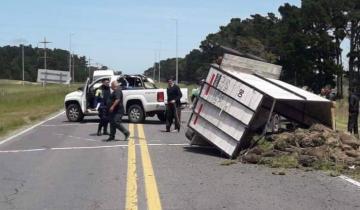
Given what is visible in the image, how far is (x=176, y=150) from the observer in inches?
623

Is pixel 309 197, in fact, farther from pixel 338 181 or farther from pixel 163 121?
pixel 163 121

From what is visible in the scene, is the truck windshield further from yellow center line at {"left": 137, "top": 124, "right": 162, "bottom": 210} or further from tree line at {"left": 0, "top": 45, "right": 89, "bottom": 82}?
tree line at {"left": 0, "top": 45, "right": 89, "bottom": 82}

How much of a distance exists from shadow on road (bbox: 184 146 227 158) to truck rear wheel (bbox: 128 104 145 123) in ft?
30.3

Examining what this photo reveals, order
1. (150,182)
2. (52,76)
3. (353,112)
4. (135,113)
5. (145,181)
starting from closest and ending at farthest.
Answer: (150,182) < (145,181) < (353,112) < (135,113) < (52,76)

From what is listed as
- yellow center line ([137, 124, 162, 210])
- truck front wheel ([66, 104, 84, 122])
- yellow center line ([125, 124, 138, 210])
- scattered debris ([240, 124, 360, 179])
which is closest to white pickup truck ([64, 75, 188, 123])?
truck front wheel ([66, 104, 84, 122])

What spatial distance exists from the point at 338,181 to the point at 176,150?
5.56m

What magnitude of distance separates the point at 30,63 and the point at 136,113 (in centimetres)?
15696

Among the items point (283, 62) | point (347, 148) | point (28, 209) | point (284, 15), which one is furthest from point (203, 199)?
point (284, 15)

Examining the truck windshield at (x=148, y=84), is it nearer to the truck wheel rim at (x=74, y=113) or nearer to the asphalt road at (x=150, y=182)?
the truck wheel rim at (x=74, y=113)

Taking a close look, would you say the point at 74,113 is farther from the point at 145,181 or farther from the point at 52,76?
the point at 52,76

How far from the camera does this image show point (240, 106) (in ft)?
→ 46.9

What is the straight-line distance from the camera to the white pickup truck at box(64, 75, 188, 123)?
25594mm

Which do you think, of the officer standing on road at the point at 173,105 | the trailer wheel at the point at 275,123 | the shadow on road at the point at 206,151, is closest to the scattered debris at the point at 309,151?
the trailer wheel at the point at 275,123

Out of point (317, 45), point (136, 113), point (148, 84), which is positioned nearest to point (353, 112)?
point (136, 113)
